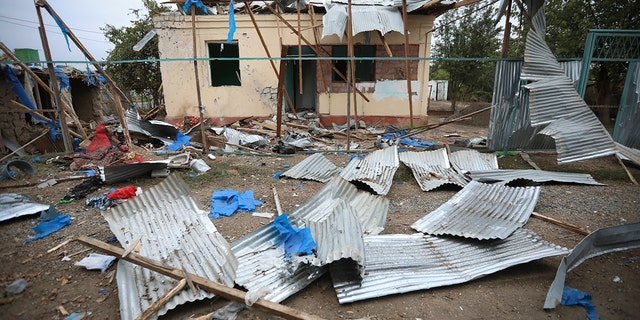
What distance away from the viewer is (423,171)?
5.13m

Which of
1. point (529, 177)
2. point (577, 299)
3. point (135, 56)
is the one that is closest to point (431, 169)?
point (529, 177)

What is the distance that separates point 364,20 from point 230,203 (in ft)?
22.6

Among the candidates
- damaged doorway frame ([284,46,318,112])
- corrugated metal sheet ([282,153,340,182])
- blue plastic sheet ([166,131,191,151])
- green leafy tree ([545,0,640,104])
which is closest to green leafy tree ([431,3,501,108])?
green leafy tree ([545,0,640,104])

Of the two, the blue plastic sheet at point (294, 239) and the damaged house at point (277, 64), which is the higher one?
the damaged house at point (277, 64)

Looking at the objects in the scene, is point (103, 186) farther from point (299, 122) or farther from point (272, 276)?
point (299, 122)

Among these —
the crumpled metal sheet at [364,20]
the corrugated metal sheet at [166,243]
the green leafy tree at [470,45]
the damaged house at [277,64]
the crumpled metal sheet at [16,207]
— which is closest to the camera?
the corrugated metal sheet at [166,243]

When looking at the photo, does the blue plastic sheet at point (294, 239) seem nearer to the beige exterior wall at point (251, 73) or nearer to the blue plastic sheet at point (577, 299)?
the blue plastic sheet at point (577, 299)

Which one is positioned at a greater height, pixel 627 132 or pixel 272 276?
pixel 627 132

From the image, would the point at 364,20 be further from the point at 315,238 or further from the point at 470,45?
the point at 470,45

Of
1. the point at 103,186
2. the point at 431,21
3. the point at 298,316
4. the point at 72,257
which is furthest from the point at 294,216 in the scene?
the point at 431,21

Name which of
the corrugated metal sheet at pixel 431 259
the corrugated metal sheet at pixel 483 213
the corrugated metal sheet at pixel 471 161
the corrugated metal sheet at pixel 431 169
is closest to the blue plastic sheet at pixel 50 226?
the corrugated metal sheet at pixel 431 259

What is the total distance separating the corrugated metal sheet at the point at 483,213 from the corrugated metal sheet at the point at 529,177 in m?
0.51

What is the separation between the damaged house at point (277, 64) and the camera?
31.4 feet

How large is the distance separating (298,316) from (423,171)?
385 cm
